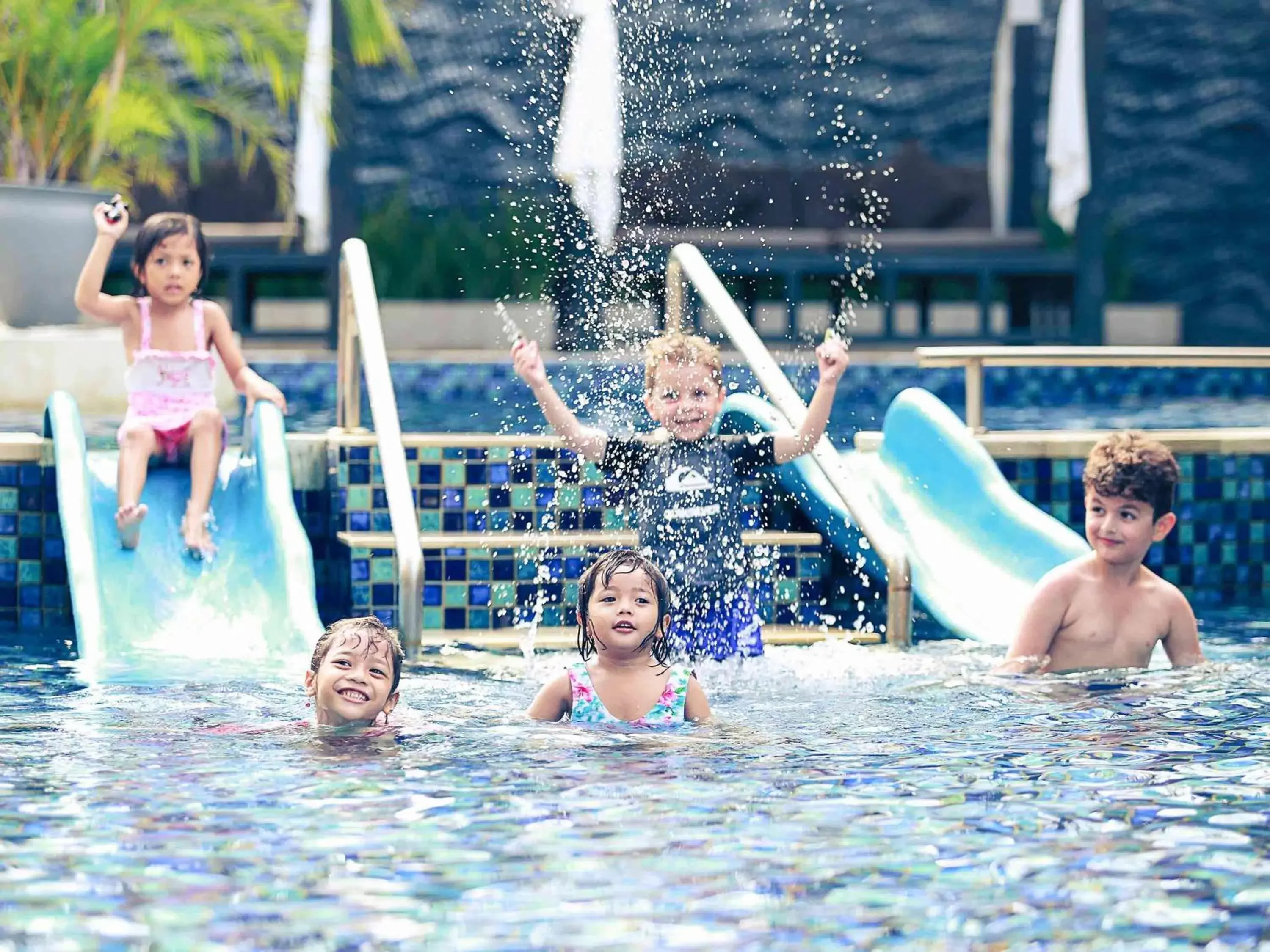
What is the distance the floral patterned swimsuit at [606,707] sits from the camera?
5137mm

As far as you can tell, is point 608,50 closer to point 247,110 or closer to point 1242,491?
point 247,110

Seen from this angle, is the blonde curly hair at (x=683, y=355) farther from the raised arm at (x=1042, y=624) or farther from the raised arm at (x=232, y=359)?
the raised arm at (x=232, y=359)

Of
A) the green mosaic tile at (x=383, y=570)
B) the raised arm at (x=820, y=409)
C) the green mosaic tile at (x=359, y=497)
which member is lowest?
the green mosaic tile at (x=383, y=570)

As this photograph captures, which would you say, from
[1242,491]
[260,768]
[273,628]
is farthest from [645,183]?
[260,768]

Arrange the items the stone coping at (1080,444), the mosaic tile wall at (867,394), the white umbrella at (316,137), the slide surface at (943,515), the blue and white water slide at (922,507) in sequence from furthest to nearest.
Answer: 1. the white umbrella at (316,137)
2. the mosaic tile wall at (867,394)
3. the stone coping at (1080,444)
4. the slide surface at (943,515)
5. the blue and white water slide at (922,507)

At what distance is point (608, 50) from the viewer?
1298 cm

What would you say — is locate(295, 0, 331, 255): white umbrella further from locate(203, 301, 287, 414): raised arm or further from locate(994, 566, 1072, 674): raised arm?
locate(994, 566, 1072, 674): raised arm

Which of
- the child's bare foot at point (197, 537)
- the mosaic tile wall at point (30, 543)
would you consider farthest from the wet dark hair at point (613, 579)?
the mosaic tile wall at point (30, 543)

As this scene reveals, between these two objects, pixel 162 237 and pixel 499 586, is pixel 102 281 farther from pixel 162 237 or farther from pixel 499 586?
pixel 499 586

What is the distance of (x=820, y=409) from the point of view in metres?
6.05

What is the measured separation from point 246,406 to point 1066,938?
489 cm

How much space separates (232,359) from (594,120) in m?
5.87

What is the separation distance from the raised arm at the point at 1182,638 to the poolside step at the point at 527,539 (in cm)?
163

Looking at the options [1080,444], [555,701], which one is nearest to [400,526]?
[555,701]
